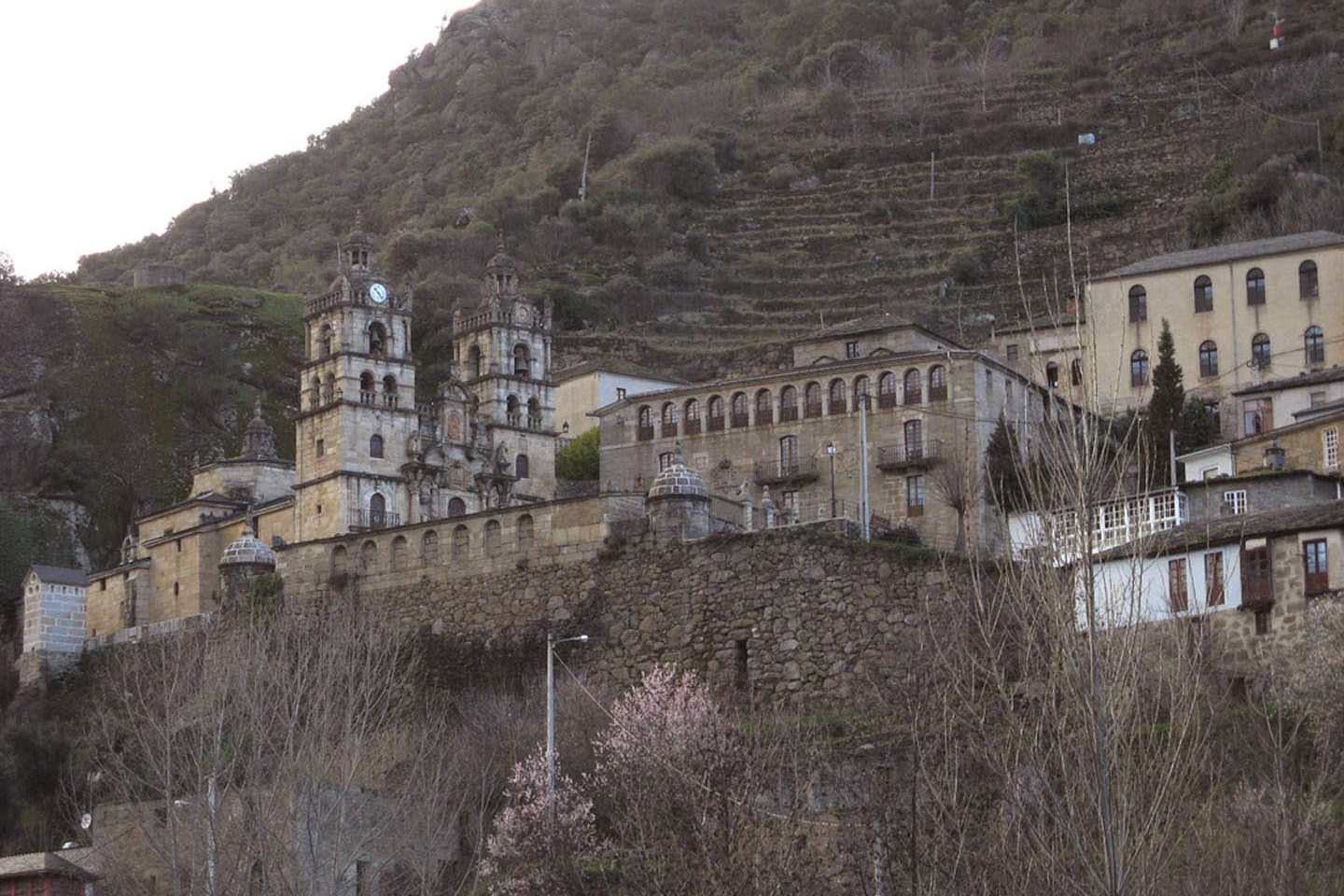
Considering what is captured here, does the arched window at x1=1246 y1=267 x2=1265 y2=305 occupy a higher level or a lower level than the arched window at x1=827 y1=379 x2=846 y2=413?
higher

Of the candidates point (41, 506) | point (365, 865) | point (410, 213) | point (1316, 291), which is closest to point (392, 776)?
point (365, 865)

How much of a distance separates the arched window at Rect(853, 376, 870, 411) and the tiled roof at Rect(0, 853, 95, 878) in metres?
29.1

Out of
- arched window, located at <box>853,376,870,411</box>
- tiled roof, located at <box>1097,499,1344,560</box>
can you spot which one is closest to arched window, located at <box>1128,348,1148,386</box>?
arched window, located at <box>853,376,870,411</box>

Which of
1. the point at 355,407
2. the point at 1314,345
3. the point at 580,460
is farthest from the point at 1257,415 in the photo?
the point at 355,407

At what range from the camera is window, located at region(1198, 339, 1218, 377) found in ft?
252

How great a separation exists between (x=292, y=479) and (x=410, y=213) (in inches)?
2656

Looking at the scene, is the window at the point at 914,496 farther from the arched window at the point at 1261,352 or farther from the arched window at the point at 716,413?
the arched window at the point at 1261,352

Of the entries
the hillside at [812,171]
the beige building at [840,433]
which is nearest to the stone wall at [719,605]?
the beige building at [840,433]

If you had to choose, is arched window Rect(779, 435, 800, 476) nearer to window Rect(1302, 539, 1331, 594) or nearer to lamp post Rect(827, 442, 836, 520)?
lamp post Rect(827, 442, 836, 520)

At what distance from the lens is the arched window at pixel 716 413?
71562 millimetres

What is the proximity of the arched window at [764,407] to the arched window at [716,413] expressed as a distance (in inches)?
53.7

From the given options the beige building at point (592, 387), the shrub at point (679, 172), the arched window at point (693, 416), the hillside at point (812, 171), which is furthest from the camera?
the shrub at point (679, 172)

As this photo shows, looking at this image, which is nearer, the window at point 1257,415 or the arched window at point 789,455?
the window at point 1257,415

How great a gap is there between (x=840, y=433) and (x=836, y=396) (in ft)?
4.44
